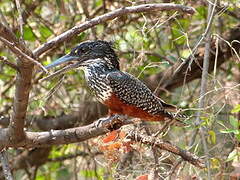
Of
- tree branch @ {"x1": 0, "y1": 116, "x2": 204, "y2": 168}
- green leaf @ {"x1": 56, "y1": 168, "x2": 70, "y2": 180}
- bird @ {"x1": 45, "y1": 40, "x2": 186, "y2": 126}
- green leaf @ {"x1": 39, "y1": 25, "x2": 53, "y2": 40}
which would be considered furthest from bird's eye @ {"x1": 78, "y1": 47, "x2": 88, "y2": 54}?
green leaf @ {"x1": 56, "y1": 168, "x2": 70, "y2": 180}

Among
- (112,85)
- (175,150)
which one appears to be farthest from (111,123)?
(112,85)

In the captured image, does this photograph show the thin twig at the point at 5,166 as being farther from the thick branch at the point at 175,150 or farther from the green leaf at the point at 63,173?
the green leaf at the point at 63,173

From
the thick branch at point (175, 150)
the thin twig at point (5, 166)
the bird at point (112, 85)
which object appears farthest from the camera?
the bird at point (112, 85)

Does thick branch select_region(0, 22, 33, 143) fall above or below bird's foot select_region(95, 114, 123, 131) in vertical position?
above

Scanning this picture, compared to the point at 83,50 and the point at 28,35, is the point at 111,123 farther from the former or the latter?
the point at 28,35

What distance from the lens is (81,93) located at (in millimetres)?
4055

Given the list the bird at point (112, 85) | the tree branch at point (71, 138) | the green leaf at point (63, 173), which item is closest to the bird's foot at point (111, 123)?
the tree branch at point (71, 138)

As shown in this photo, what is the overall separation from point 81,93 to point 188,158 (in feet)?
5.22

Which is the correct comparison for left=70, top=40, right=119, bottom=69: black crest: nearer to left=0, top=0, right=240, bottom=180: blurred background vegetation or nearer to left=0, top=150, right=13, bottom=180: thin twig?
left=0, top=0, right=240, bottom=180: blurred background vegetation

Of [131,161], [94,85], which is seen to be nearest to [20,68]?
[94,85]

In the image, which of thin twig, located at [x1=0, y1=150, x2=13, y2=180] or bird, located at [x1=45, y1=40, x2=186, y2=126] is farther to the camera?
bird, located at [x1=45, y1=40, x2=186, y2=126]

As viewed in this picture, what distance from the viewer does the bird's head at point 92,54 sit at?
3.09m

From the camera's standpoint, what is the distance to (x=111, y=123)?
8.86 feet

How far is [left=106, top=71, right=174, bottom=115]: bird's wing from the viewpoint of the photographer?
122 inches
